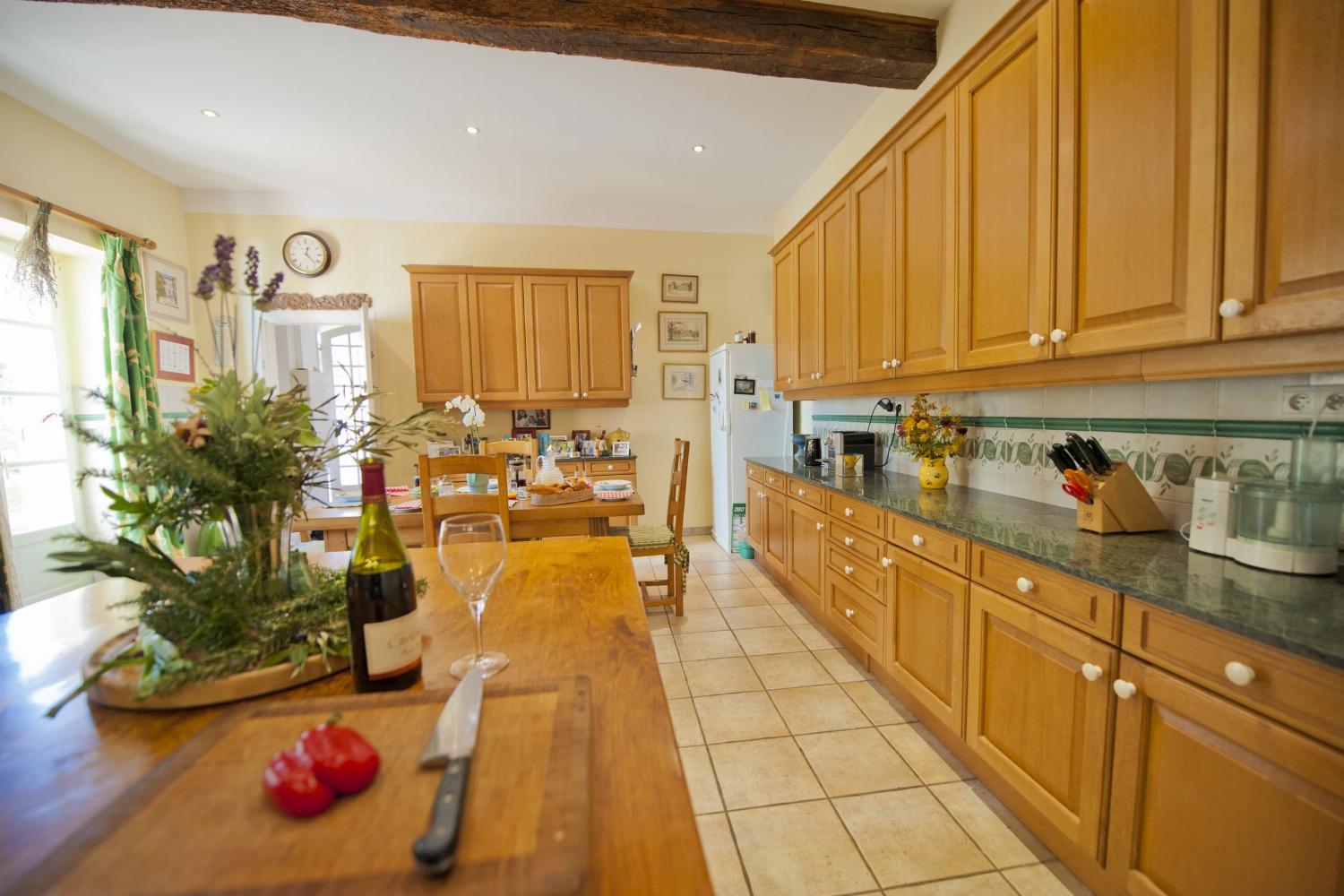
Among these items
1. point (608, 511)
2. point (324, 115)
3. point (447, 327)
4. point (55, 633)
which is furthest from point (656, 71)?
point (55, 633)

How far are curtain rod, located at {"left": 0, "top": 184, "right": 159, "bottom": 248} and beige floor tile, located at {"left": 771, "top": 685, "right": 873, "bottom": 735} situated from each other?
441 cm

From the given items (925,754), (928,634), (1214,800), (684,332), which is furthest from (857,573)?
(684,332)

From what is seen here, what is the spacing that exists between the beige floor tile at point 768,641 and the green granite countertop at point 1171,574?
1026 mm

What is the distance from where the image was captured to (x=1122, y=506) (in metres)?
1.41

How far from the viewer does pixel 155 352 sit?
11.3 feet

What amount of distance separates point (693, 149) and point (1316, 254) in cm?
306

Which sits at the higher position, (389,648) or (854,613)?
(389,648)

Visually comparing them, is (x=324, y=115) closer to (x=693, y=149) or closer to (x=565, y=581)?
(x=693, y=149)

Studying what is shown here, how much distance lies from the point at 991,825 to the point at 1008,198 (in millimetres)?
1952

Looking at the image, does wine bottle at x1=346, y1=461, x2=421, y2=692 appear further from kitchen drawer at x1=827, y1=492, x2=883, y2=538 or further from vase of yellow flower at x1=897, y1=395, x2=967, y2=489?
vase of yellow flower at x1=897, y1=395, x2=967, y2=489

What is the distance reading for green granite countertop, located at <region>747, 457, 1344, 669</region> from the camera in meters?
0.85

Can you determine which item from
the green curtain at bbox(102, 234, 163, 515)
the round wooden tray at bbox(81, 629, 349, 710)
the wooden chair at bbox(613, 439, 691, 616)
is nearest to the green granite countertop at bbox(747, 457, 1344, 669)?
the wooden chair at bbox(613, 439, 691, 616)

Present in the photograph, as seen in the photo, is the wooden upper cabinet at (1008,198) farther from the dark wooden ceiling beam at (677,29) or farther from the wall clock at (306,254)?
the wall clock at (306,254)

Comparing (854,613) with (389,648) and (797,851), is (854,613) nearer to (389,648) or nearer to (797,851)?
(797,851)
